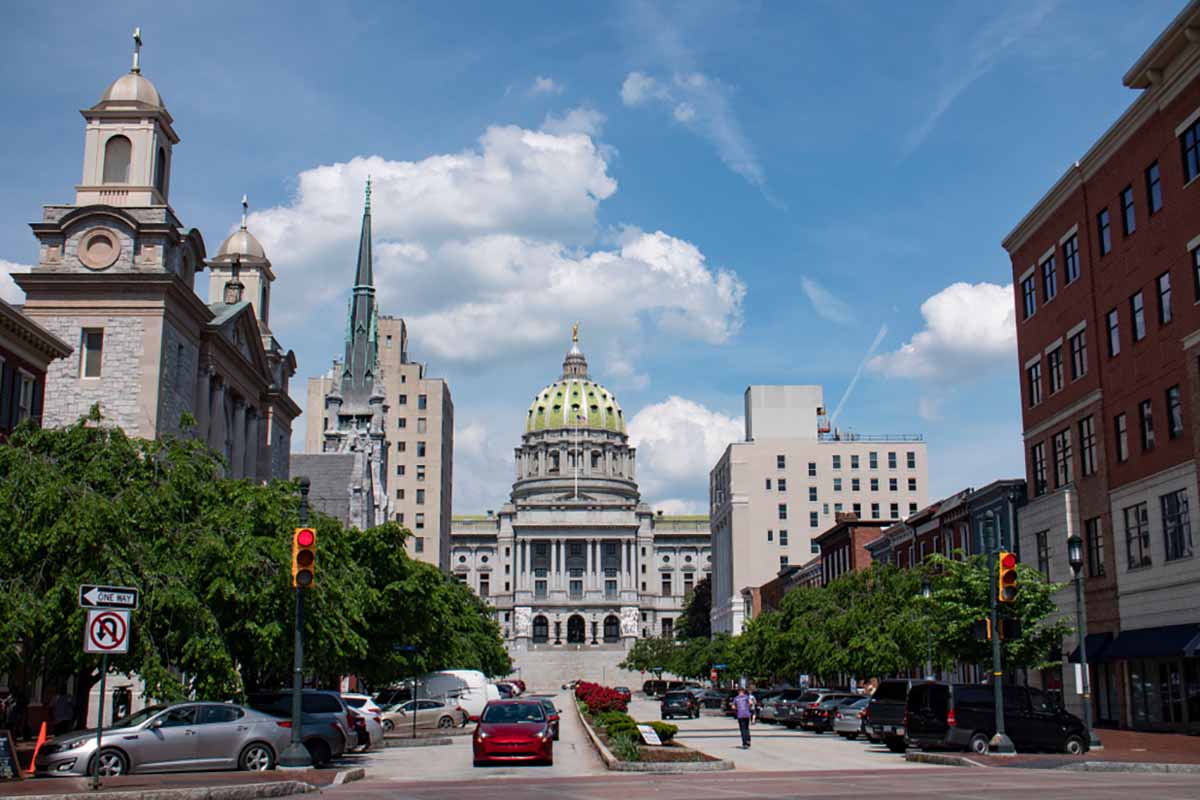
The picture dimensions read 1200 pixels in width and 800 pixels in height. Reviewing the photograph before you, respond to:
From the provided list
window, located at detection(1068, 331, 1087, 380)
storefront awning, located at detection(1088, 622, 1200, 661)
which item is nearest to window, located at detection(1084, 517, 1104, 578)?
storefront awning, located at detection(1088, 622, 1200, 661)

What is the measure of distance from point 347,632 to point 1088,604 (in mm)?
27137

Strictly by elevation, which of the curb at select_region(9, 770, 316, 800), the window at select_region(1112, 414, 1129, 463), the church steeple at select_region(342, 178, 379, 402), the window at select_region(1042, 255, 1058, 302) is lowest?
the curb at select_region(9, 770, 316, 800)

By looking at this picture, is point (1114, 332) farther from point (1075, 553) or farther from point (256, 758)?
point (256, 758)

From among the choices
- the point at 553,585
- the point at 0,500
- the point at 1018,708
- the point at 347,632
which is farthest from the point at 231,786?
the point at 553,585

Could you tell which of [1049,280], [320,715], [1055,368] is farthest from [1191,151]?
[320,715]

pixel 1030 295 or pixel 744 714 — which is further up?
pixel 1030 295

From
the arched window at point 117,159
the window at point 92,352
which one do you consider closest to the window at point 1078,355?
the window at point 92,352

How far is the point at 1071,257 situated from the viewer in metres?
48.5

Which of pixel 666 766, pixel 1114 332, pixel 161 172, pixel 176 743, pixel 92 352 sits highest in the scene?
pixel 161 172

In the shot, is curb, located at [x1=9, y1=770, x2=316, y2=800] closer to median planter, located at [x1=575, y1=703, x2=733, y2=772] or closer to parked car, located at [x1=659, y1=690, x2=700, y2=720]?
median planter, located at [x1=575, y1=703, x2=733, y2=772]

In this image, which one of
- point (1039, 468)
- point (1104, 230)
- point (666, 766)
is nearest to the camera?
point (666, 766)

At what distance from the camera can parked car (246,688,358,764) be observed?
2964 centimetres

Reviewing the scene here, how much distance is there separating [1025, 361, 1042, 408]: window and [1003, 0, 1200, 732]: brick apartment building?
0.72 metres

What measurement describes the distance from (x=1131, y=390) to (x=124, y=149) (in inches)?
1563
